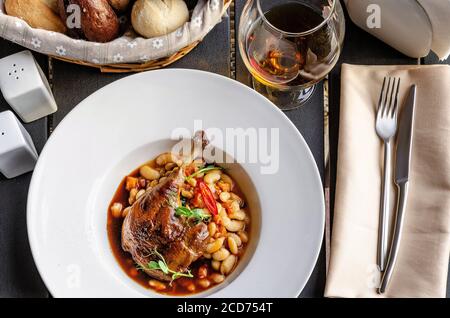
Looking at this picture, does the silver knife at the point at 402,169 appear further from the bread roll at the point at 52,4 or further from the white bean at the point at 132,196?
the bread roll at the point at 52,4

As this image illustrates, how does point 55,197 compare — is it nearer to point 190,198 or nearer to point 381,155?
point 190,198

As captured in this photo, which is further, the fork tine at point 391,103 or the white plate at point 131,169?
the fork tine at point 391,103

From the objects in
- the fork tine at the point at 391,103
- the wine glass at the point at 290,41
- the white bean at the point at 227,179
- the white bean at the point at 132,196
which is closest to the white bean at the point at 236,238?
the white bean at the point at 227,179

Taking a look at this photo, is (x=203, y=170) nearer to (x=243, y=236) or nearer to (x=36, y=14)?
(x=243, y=236)

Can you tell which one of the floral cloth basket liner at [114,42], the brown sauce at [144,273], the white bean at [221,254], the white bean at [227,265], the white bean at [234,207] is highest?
the floral cloth basket liner at [114,42]

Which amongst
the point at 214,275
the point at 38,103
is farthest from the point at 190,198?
the point at 38,103

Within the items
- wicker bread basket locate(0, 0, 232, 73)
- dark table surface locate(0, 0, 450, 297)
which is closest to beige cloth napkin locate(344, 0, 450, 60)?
dark table surface locate(0, 0, 450, 297)
